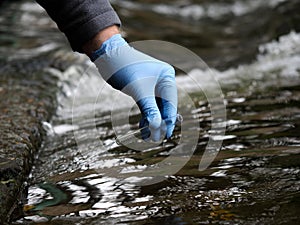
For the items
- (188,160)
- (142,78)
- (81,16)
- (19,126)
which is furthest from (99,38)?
(19,126)

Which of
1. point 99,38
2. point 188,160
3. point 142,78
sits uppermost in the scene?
point 99,38

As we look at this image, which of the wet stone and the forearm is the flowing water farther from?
the forearm

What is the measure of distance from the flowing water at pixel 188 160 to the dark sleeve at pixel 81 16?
593mm

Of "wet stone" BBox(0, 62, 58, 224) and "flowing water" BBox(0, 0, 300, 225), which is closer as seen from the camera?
"flowing water" BBox(0, 0, 300, 225)

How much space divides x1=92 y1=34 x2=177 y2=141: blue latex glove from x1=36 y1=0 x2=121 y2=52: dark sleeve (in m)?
0.08

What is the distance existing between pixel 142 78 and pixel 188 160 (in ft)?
1.59

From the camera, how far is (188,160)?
2.33m

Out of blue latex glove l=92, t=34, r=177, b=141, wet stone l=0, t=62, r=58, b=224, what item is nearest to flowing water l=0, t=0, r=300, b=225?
wet stone l=0, t=62, r=58, b=224

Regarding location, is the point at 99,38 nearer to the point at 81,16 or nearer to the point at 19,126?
the point at 81,16

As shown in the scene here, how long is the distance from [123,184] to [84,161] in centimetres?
44

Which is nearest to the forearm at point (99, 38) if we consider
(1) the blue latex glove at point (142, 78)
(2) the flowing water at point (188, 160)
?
(1) the blue latex glove at point (142, 78)

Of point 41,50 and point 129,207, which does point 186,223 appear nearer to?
point 129,207

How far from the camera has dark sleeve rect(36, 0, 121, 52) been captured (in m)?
1.99

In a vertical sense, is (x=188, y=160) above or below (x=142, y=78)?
below
